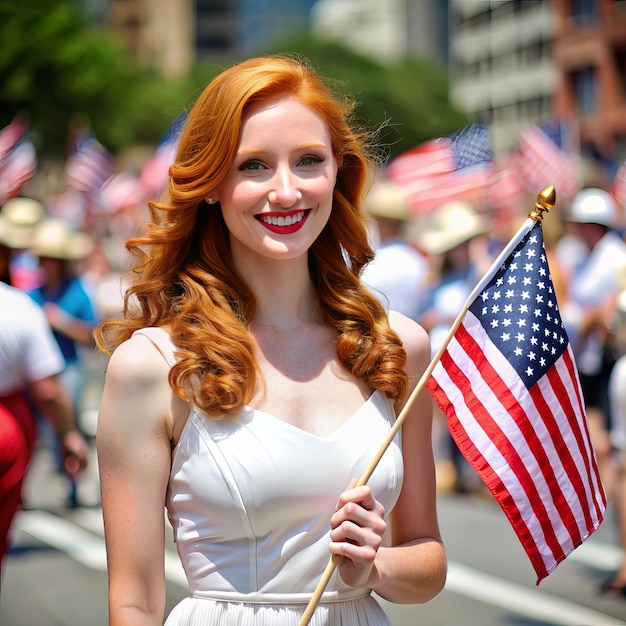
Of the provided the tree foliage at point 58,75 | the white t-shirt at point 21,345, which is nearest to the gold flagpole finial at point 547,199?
the white t-shirt at point 21,345

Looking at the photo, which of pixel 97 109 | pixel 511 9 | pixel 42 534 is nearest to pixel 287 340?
pixel 42 534

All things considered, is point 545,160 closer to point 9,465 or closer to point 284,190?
point 9,465

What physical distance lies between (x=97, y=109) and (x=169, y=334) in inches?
2193

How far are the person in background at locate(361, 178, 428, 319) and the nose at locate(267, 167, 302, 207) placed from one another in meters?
3.23

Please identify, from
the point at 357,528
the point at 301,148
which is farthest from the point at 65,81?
the point at 357,528

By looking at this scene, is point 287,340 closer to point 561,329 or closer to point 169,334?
point 169,334

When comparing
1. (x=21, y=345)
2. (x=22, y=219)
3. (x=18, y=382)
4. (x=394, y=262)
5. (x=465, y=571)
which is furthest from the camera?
(x=22, y=219)

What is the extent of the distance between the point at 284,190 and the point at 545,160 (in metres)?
13.9

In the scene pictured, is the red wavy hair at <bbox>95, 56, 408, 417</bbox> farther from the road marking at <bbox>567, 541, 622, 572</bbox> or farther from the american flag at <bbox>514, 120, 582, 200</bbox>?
the american flag at <bbox>514, 120, 582, 200</bbox>

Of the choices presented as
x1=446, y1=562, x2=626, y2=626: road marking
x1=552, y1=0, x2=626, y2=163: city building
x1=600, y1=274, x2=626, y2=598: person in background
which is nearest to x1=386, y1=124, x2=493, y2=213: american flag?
x1=600, y1=274, x2=626, y2=598: person in background

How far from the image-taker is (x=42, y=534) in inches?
340

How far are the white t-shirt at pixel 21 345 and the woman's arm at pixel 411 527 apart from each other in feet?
7.50

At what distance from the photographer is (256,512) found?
2.62m

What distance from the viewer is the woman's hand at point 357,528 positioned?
2.54 metres
